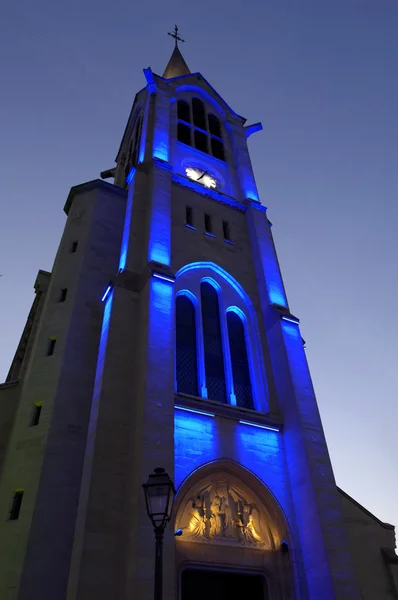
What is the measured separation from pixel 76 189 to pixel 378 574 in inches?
705

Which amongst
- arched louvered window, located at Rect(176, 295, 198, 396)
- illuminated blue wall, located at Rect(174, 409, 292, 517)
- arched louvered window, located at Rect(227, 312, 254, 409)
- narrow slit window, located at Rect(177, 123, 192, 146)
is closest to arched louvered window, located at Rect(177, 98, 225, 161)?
narrow slit window, located at Rect(177, 123, 192, 146)

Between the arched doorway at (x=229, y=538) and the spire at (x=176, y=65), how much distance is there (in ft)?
98.1

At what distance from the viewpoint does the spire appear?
3522 centimetres

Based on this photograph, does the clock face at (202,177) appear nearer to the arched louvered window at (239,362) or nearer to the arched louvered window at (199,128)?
the arched louvered window at (199,128)

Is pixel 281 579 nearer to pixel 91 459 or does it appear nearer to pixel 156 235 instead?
pixel 91 459

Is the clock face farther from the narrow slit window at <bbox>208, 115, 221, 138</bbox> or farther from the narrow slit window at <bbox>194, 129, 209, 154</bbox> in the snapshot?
the narrow slit window at <bbox>208, 115, 221, 138</bbox>

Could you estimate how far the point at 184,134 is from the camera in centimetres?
2547

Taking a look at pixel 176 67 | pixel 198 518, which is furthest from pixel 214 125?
pixel 198 518

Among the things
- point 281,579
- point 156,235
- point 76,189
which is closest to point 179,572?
point 281,579

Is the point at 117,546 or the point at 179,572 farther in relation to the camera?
the point at 179,572

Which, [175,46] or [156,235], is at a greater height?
[175,46]

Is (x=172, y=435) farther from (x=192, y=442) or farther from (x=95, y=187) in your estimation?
(x=95, y=187)

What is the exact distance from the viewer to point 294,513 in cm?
1280

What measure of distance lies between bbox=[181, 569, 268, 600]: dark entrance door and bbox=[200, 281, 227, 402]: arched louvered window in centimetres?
472
